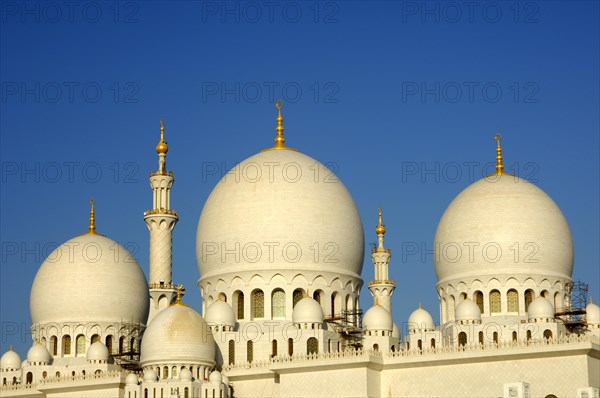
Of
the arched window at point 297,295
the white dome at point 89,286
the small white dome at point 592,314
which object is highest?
the white dome at point 89,286

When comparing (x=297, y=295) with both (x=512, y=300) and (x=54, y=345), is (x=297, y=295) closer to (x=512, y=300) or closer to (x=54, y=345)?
(x=512, y=300)

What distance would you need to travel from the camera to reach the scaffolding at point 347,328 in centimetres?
5331

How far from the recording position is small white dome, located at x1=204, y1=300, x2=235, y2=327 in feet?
176

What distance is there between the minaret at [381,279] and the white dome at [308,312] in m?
8.21

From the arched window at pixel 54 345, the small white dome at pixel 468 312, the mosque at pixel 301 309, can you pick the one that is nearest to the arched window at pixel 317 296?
the mosque at pixel 301 309

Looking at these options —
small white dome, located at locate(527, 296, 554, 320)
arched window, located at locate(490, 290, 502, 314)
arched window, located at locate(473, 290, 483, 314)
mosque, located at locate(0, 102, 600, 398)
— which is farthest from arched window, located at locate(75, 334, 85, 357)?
small white dome, located at locate(527, 296, 554, 320)

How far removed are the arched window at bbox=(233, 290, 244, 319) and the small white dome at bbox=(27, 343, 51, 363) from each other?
349 inches

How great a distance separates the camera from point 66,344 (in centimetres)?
5866

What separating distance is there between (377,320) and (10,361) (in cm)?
1743

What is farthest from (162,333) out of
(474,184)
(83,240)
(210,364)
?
(474,184)

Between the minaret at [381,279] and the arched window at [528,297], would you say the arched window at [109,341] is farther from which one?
the arched window at [528,297]

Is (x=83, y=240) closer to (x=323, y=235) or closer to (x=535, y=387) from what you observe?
(x=323, y=235)

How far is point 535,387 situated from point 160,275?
1925cm

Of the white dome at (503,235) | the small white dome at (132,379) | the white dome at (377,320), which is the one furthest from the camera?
the white dome at (503,235)
